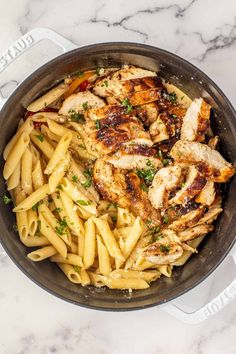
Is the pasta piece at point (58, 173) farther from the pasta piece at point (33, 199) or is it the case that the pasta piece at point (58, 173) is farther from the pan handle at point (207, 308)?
the pan handle at point (207, 308)

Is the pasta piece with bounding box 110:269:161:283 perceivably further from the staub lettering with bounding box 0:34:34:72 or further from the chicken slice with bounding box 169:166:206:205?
the staub lettering with bounding box 0:34:34:72

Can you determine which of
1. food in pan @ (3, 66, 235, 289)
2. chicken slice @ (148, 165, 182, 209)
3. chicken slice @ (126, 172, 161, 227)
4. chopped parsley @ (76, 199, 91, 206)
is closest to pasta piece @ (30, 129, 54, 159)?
food in pan @ (3, 66, 235, 289)

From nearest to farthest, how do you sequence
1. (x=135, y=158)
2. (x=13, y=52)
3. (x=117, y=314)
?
(x=13, y=52)
(x=135, y=158)
(x=117, y=314)

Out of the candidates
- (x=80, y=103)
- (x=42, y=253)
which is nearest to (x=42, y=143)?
(x=80, y=103)

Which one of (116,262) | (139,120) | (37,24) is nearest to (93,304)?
(116,262)

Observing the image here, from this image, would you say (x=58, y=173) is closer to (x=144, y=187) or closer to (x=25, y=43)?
(x=144, y=187)

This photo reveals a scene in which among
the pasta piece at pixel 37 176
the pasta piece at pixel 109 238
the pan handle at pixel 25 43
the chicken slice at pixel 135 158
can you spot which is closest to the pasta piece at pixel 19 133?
the pasta piece at pixel 37 176

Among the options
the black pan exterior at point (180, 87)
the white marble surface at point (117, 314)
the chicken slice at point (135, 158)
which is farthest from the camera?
the white marble surface at point (117, 314)

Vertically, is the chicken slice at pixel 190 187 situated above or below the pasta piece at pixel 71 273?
above
